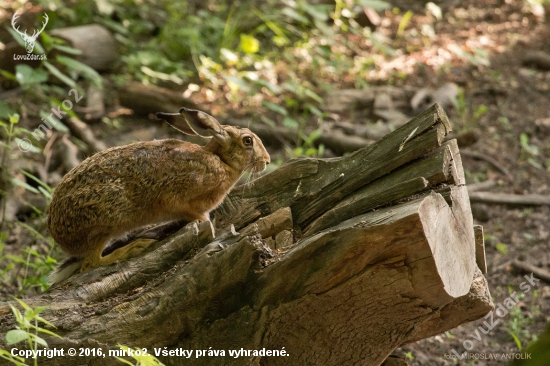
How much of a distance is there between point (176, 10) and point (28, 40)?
5229mm

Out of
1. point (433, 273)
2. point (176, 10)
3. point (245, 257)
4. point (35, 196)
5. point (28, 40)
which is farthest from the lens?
point (176, 10)

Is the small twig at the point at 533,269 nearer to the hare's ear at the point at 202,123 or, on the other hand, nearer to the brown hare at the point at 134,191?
the brown hare at the point at 134,191

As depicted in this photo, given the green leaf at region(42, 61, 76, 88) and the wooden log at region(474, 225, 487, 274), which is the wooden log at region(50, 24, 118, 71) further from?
the wooden log at region(474, 225, 487, 274)

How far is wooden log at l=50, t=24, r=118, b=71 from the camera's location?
8812mm

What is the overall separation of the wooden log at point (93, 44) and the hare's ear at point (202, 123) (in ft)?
15.7

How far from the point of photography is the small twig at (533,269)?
20.7ft

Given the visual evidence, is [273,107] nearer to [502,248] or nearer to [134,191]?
[502,248]

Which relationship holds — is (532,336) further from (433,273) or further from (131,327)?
(131,327)

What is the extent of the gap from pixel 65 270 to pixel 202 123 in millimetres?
1520

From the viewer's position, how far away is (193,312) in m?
3.68

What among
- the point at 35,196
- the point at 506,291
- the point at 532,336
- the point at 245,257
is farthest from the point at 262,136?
the point at 245,257

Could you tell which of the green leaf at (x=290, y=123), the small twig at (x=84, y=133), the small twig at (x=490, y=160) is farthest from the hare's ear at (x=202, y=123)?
the small twig at (x=490, y=160)

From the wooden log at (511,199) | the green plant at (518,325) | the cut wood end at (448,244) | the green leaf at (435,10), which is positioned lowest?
the wooden log at (511,199)

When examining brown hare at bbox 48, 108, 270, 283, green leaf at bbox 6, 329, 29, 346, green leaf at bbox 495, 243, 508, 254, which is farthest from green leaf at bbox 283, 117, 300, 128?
green leaf at bbox 6, 329, 29, 346
